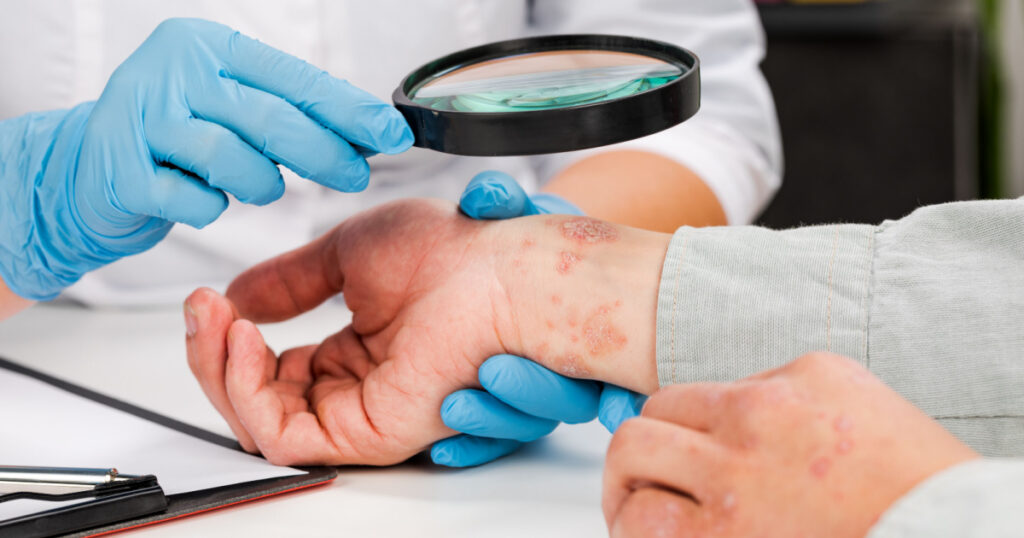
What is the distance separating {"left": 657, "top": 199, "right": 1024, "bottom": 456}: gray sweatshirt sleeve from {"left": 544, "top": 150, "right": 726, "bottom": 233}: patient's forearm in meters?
0.42

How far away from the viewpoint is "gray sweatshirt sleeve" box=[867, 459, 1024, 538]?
0.45 m

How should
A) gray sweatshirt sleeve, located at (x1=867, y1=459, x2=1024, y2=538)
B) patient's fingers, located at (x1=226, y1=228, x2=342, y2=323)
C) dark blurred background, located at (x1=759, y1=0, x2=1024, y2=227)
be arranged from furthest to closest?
dark blurred background, located at (x1=759, y1=0, x2=1024, y2=227) < patient's fingers, located at (x1=226, y1=228, x2=342, y2=323) < gray sweatshirt sleeve, located at (x1=867, y1=459, x2=1024, y2=538)

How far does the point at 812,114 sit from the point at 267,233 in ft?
7.52

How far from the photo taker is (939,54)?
2.97 meters

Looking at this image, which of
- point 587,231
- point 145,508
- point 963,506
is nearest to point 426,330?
point 587,231

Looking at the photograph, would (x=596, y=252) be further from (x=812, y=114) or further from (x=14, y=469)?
(x=812, y=114)

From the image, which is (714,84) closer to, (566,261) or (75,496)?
(566,261)

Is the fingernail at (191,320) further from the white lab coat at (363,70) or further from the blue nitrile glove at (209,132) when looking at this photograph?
the white lab coat at (363,70)

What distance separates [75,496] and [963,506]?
643mm

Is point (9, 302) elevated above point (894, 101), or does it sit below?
above

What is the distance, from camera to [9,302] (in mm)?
1094

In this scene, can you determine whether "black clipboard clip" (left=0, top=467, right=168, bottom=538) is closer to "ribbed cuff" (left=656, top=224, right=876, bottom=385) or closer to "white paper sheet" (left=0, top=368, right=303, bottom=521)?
"white paper sheet" (left=0, top=368, right=303, bottom=521)

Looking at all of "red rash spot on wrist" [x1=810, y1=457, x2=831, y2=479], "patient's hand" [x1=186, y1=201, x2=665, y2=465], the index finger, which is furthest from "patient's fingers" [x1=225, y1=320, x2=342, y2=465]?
"red rash spot on wrist" [x1=810, y1=457, x2=831, y2=479]

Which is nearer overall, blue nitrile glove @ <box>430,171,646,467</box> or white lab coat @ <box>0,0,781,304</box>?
blue nitrile glove @ <box>430,171,646,467</box>
